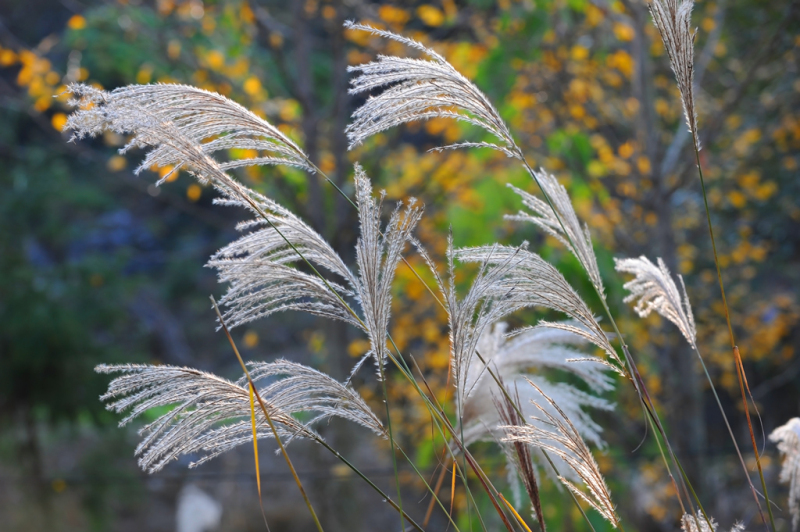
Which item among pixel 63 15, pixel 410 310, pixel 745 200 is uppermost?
pixel 63 15

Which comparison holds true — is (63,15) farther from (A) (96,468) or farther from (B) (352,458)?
(B) (352,458)

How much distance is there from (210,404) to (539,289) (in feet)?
1.80

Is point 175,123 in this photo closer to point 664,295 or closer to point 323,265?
point 323,265

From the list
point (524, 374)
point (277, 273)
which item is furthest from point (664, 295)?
point (277, 273)

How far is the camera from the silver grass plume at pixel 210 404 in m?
0.94

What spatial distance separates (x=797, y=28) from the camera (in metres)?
3.67

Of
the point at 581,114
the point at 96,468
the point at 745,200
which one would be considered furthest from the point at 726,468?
the point at 96,468

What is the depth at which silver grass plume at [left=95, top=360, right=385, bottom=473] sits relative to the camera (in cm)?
94

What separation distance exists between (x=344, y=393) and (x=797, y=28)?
392 centimetres

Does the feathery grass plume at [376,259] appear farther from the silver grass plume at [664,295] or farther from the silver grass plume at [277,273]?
the silver grass plume at [664,295]

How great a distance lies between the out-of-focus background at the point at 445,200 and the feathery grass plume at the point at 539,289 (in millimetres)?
1447

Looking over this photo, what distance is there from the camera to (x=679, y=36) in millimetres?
939

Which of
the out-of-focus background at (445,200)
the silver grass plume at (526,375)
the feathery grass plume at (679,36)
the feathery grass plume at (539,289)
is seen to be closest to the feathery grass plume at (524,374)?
the silver grass plume at (526,375)

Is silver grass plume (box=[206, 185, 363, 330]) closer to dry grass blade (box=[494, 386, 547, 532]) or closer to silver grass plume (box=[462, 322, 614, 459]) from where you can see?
dry grass blade (box=[494, 386, 547, 532])
